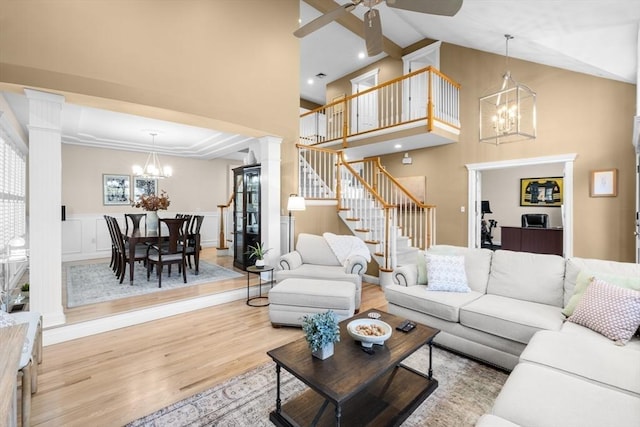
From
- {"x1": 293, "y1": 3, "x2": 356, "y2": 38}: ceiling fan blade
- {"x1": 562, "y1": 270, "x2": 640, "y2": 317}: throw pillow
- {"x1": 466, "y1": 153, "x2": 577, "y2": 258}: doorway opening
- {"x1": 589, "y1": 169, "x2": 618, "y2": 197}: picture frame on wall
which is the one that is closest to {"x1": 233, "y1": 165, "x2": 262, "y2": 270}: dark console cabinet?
{"x1": 293, "y1": 3, "x2": 356, "y2": 38}: ceiling fan blade

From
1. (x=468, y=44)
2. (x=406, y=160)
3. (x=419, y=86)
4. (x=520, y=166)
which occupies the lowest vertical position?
(x=520, y=166)

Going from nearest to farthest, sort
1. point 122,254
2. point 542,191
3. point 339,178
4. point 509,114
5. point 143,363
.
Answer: point 143,363 → point 509,114 → point 122,254 → point 339,178 → point 542,191

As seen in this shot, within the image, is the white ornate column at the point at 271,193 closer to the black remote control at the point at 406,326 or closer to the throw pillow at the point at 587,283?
the black remote control at the point at 406,326

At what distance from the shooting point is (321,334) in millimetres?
1738

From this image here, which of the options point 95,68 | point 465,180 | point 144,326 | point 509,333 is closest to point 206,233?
point 144,326

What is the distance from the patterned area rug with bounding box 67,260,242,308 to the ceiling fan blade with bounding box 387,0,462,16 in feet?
14.4

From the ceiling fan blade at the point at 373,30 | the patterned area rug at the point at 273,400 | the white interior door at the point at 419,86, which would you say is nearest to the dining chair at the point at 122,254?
the patterned area rug at the point at 273,400

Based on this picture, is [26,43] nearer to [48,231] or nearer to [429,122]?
[48,231]

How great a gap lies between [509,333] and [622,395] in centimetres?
95

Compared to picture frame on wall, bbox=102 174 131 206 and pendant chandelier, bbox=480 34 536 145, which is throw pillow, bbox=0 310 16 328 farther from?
picture frame on wall, bbox=102 174 131 206

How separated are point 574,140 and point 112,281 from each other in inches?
313

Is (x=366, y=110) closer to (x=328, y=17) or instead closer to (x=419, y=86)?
(x=419, y=86)

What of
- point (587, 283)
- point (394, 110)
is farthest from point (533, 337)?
point (394, 110)

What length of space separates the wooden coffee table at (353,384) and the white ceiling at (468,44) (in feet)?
13.2
